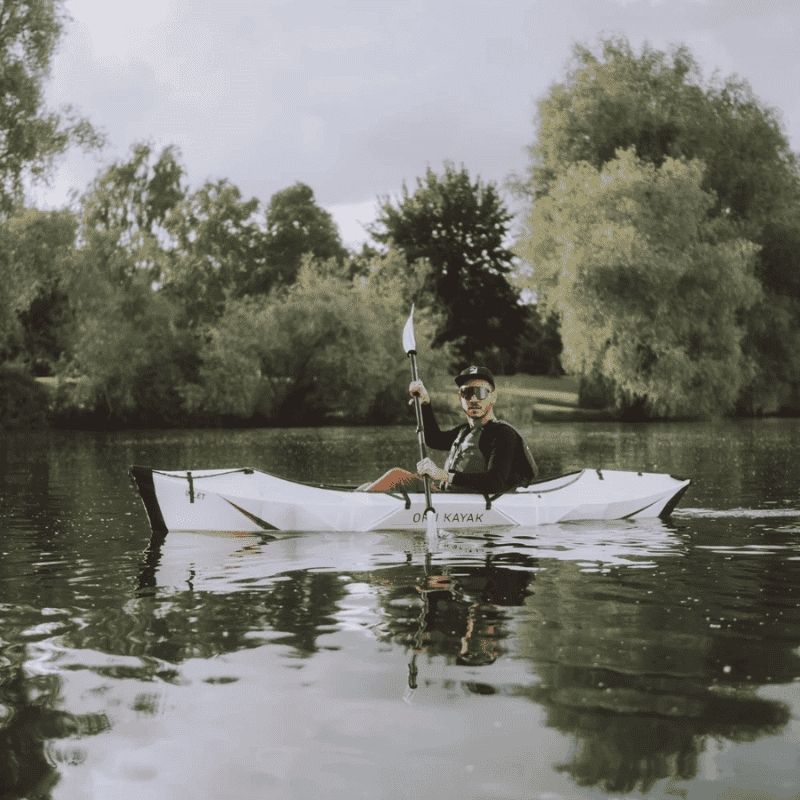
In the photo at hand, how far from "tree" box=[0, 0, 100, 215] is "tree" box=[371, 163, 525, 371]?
2395 cm

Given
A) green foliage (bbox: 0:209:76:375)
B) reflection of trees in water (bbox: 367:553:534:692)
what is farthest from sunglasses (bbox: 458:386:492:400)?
green foliage (bbox: 0:209:76:375)

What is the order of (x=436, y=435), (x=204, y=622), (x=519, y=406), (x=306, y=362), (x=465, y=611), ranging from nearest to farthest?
(x=204, y=622), (x=465, y=611), (x=436, y=435), (x=306, y=362), (x=519, y=406)

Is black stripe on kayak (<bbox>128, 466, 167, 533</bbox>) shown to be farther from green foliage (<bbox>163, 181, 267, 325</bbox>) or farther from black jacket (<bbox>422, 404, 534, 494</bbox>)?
green foliage (<bbox>163, 181, 267, 325</bbox>)

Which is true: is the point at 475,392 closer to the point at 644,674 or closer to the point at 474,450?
the point at 474,450

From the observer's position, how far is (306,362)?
39.6m

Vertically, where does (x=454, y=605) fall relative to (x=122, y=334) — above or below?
below

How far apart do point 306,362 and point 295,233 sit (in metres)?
26.1

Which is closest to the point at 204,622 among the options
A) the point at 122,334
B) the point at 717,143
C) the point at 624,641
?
the point at 624,641

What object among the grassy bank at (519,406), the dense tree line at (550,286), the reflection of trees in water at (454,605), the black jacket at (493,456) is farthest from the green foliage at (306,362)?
the reflection of trees in water at (454,605)

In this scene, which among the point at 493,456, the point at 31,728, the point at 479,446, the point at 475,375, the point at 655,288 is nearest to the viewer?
the point at 31,728

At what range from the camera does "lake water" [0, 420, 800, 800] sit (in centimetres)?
401

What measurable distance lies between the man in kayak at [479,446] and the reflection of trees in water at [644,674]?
2282 millimetres

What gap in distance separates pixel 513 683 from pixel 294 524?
5.55 m

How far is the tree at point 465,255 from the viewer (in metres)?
51.4
